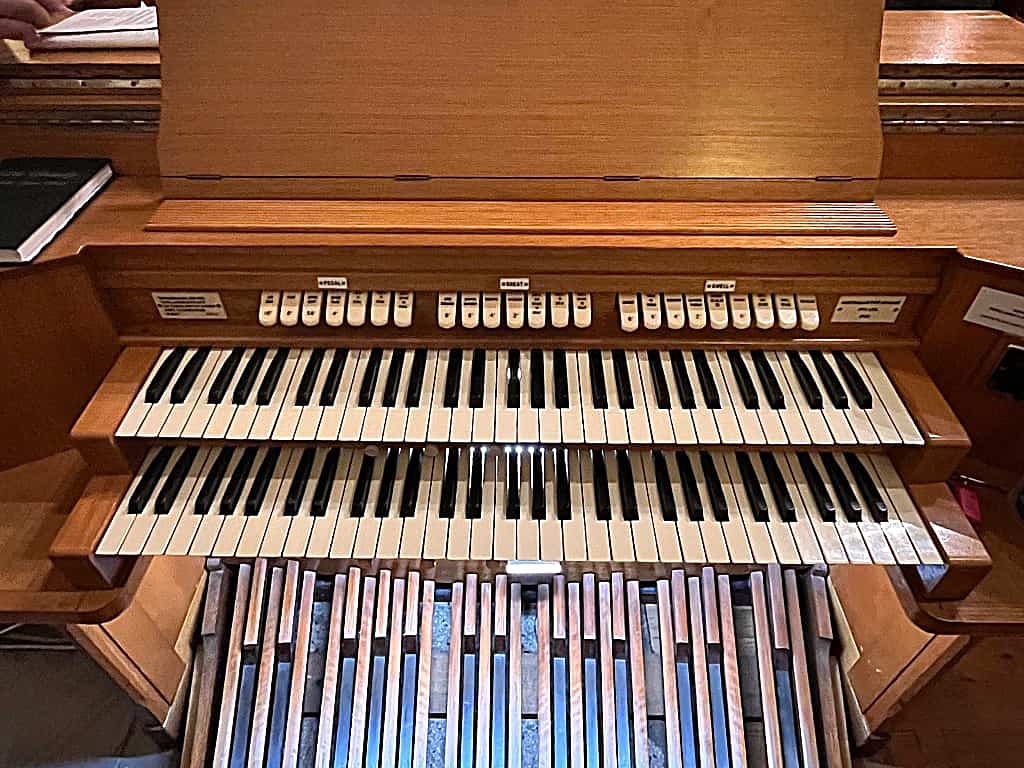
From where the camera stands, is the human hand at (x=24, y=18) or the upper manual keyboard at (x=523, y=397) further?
the human hand at (x=24, y=18)

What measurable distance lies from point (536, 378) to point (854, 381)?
457 mm

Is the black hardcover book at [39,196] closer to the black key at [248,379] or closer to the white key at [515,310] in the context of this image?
the black key at [248,379]

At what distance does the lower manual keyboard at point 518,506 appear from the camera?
1.10 m

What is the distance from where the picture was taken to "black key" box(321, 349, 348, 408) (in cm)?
117

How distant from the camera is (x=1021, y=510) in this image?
4.31ft

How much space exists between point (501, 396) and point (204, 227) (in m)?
0.48

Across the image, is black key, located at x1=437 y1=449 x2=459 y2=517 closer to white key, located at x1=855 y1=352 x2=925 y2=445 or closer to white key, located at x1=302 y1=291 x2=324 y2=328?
white key, located at x1=302 y1=291 x2=324 y2=328

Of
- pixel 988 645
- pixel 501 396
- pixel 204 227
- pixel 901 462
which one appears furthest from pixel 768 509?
pixel 988 645

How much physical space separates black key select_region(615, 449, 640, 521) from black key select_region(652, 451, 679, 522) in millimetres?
36

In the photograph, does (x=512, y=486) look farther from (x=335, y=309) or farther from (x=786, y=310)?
(x=786, y=310)

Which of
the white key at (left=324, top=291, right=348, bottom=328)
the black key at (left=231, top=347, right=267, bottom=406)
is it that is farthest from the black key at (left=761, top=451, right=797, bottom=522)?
the black key at (left=231, top=347, right=267, bottom=406)

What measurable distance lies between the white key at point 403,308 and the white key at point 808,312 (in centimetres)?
56

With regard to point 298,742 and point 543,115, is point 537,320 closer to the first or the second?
point 543,115

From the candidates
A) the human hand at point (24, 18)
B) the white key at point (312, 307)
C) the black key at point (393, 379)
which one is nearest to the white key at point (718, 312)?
the black key at point (393, 379)
